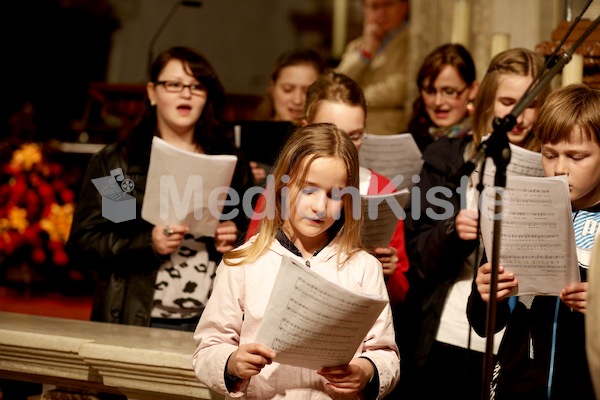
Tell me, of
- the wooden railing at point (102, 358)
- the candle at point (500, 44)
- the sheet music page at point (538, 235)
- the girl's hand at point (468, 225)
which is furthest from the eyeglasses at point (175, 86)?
the sheet music page at point (538, 235)

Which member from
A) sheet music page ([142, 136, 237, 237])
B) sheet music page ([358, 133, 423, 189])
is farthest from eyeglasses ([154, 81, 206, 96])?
sheet music page ([358, 133, 423, 189])

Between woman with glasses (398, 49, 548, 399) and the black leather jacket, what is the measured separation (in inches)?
25.4

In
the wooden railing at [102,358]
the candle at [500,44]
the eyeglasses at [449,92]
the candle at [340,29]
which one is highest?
the candle at [340,29]

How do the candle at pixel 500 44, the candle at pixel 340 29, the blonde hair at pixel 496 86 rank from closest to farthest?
1. the blonde hair at pixel 496 86
2. the candle at pixel 500 44
3. the candle at pixel 340 29

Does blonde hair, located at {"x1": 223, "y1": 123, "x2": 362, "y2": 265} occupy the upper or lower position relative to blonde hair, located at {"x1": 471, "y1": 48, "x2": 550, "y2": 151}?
lower

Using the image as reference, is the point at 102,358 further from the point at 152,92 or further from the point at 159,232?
the point at 152,92

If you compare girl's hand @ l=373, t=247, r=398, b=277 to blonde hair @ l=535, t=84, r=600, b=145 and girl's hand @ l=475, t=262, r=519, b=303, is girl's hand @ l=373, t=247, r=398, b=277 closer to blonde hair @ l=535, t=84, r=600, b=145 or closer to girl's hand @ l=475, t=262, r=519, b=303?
girl's hand @ l=475, t=262, r=519, b=303

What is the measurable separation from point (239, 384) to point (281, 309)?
0.28 metres

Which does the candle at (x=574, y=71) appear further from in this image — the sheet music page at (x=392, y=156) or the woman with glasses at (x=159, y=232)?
the woman with glasses at (x=159, y=232)

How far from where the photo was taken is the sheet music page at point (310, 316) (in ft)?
5.59

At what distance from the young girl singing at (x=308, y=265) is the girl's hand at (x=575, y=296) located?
43cm

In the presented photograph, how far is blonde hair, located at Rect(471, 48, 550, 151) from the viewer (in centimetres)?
265

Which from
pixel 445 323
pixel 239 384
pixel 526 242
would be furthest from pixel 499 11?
pixel 239 384

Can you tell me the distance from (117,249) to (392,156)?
980mm
